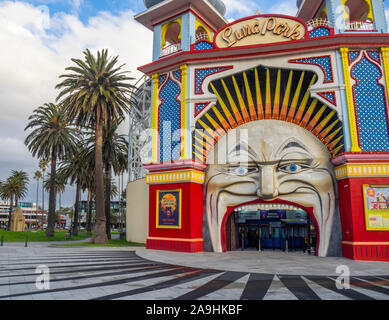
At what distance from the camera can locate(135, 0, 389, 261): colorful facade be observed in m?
16.6

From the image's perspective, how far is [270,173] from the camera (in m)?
18.3

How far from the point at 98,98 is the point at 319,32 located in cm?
1894

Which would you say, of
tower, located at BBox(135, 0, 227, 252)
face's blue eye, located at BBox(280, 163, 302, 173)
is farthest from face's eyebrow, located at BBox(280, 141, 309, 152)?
tower, located at BBox(135, 0, 227, 252)

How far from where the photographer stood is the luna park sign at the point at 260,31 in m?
18.7

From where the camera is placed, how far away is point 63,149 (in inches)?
1435

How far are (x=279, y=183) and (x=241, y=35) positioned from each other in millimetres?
10066

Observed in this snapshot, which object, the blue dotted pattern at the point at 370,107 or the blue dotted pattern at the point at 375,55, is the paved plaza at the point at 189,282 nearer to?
the blue dotted pattern at the point at 370,107

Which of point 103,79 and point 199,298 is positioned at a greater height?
point 103,79

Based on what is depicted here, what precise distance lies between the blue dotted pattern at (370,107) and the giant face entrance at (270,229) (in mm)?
7010

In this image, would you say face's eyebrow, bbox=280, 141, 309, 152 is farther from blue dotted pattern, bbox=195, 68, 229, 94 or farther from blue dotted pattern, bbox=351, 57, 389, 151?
blue dotted pattern, bbox=195, 68, 229, 94

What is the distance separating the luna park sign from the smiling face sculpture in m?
5.36

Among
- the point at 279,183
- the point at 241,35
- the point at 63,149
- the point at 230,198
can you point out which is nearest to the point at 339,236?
the point at 279,183

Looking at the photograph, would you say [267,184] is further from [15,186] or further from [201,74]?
[15,186]
